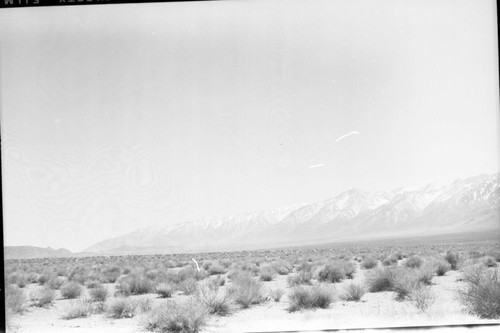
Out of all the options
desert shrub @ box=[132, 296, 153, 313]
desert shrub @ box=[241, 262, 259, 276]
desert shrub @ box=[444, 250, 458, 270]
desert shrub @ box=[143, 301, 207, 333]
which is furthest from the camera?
desert shrub @ box=[241, 262, 259, 276]

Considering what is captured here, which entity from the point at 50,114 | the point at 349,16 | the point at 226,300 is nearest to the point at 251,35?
the point at 349,16

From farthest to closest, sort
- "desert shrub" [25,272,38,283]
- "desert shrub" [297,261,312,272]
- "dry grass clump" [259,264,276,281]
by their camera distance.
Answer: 1. "dry grass clump" [259,264,276,281]
2. "desert shrub" [297,261,312,272]
3. "desert shrub" [25,272,38,283]

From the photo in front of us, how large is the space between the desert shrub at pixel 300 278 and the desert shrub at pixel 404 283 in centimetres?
124

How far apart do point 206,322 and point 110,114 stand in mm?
3249

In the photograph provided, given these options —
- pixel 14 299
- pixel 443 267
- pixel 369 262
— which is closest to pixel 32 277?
pixel 14 299

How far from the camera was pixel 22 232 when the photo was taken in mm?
10039

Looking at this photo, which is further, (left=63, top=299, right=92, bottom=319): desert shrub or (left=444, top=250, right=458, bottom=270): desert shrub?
(left=444, top=250, right=458, bottom=270): desert shrub

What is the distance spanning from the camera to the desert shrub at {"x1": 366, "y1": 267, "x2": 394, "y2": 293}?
1046 centimetres

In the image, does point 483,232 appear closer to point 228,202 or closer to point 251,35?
point 228,202

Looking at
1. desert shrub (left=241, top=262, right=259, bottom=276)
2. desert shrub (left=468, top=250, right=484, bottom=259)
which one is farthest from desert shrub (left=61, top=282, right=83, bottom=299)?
desert shrub (left=468, top=250, right=484, bottom=259)

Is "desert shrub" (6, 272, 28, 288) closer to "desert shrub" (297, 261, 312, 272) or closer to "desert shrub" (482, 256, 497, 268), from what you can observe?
"desert shrub" (297, 261, 312, 272)

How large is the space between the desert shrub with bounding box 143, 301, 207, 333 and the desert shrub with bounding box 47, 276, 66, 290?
154 cm

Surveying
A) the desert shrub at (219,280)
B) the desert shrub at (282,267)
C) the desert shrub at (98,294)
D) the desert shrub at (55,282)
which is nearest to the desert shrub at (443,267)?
the desert shrub at (282,267)

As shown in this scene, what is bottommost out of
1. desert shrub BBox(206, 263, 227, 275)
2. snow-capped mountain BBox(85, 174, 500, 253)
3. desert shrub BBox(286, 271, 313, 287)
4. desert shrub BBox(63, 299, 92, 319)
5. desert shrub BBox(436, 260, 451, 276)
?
desert shrub BBox(63, 299, 92, 319)
